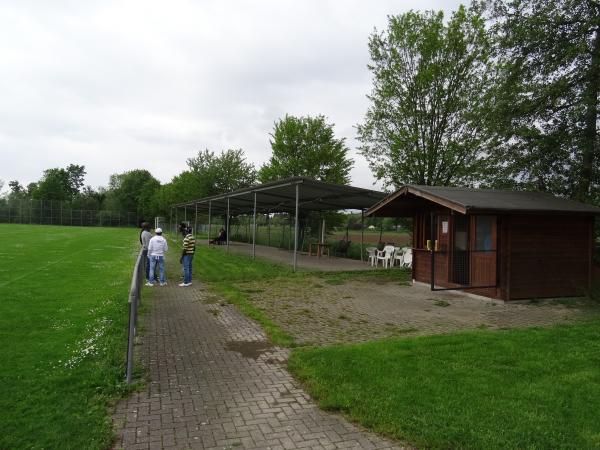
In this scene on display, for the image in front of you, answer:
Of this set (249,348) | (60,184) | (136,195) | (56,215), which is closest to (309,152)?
(249,348)

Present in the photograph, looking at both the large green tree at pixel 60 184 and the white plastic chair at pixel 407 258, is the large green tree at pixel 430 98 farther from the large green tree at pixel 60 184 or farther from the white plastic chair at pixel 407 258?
the large green tree at pixel 60 184

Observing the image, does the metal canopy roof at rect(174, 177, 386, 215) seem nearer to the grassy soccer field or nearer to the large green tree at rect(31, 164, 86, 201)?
the grassy soccer field

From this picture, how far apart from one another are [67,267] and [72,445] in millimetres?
12443

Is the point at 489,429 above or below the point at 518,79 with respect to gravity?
below

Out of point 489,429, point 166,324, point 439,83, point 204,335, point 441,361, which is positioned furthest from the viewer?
point 439,83

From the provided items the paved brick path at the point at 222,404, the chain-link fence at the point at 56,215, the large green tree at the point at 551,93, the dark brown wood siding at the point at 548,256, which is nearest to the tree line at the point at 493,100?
the large green tree at the point at 551,93

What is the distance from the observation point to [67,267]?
14523 millimetres

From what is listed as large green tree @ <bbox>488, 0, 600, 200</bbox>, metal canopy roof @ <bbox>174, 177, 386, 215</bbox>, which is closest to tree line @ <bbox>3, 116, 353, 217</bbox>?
metal canopy roof @ <bbox>174, 177, 386, 215</bbox>

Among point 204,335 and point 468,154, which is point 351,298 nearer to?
point 204,335

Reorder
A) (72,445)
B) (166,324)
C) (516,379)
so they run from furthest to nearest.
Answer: (166,324) < (516,379) < (72,445)

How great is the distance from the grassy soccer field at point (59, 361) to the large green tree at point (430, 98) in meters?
11.4

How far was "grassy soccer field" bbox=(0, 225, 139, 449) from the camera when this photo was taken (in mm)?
3646

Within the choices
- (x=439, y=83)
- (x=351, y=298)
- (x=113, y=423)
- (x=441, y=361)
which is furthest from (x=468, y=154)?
(x=113, y=423)

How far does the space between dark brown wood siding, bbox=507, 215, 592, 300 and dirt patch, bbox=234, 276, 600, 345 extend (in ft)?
1.53
